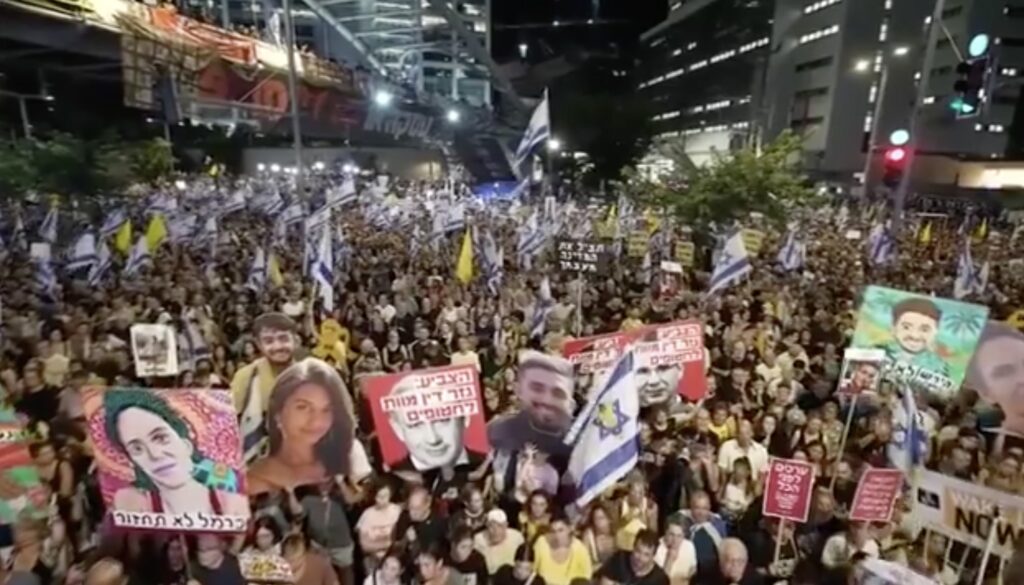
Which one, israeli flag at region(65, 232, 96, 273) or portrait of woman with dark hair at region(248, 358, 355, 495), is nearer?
portrait of woman with dark hair at region(248, 358, 355, 495)

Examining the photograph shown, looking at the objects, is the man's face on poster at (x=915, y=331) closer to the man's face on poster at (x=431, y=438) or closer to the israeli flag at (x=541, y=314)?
the man's face on poster at (x=431, y=438)

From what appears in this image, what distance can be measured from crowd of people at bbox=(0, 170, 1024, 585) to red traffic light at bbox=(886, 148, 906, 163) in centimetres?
225

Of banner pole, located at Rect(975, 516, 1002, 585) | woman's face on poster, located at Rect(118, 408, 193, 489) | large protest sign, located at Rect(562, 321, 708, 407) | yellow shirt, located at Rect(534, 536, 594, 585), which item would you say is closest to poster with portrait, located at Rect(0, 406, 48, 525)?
woman's face on poster, located at Rect(118, 408, 193, 489)

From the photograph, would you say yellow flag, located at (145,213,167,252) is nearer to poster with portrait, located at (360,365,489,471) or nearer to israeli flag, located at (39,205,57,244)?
israeli flag, located at (39,205,57,244)

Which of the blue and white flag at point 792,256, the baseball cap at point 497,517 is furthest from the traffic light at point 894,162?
the baseball cap at point 497,517

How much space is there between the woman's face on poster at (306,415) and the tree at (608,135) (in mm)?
45098

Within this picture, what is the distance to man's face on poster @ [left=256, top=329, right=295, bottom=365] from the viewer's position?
710 cm

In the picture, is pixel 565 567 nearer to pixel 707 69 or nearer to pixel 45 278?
pixel 45 278

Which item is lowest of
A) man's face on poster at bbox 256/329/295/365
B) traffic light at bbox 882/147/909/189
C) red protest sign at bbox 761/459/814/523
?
red protest sign at bbox 761/459/814/523

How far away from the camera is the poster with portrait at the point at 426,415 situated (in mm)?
5930

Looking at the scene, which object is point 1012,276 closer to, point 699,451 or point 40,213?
point 699,451

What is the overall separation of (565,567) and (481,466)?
1.14 metres

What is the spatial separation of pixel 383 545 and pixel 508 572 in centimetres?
84

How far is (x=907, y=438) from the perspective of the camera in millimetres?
6531
